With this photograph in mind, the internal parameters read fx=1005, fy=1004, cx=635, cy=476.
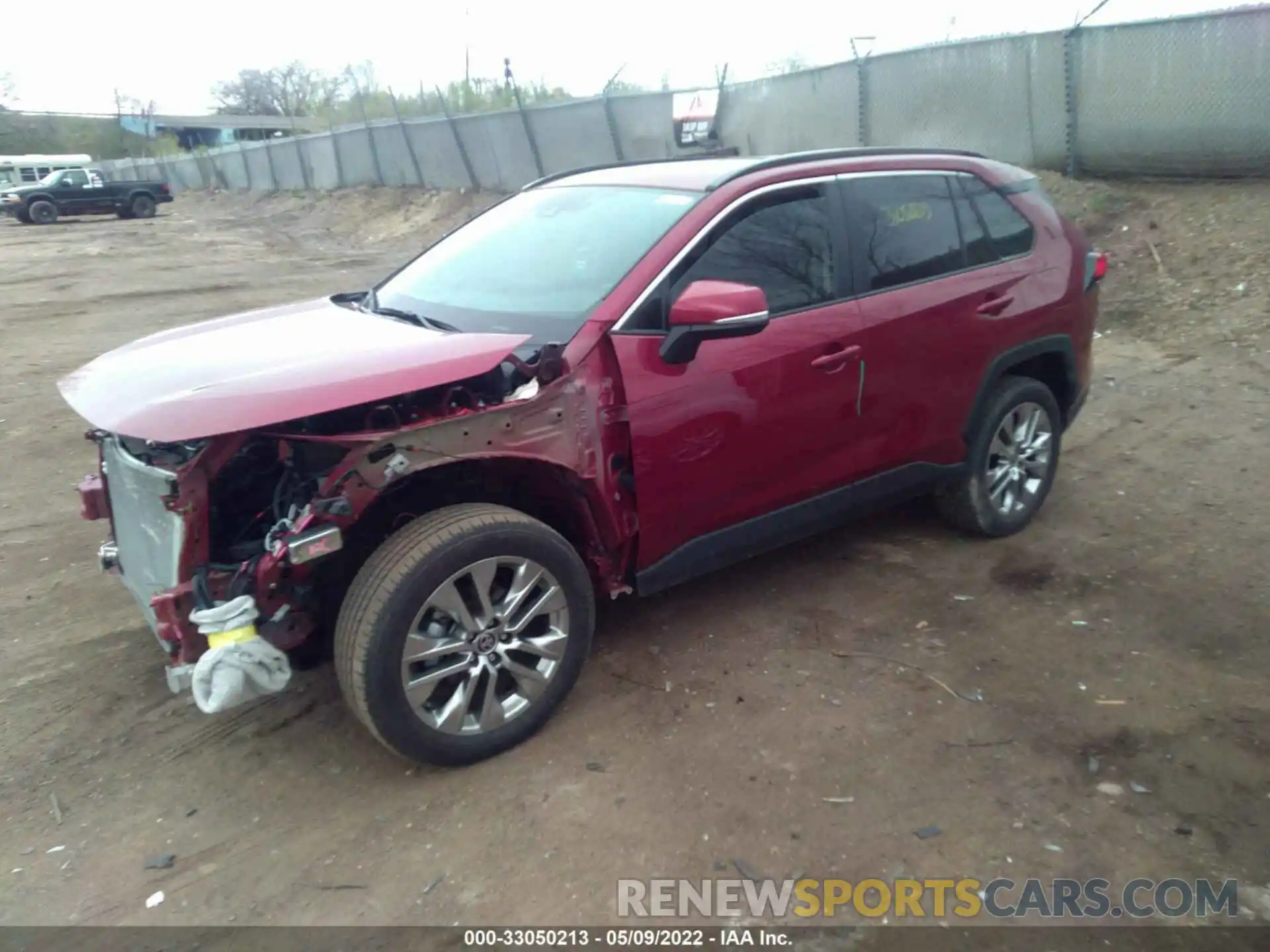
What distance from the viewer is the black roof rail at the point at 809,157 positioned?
385 centimetres

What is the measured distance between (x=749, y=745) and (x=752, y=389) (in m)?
1.25

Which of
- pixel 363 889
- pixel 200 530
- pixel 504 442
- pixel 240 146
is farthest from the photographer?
pixel 240 146

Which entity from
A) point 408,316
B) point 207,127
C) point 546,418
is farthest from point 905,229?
point 207,127

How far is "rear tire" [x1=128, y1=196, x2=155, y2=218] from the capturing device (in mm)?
34188

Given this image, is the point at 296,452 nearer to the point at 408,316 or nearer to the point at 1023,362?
the point at 408,316

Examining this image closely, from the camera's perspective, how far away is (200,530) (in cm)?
298

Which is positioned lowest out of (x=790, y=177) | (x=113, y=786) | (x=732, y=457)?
(x=113, y=786)

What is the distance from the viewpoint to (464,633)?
318 centimetres

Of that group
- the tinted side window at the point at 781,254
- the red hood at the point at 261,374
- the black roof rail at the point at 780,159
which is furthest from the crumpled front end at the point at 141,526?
the black roof rail at the point at 780,159

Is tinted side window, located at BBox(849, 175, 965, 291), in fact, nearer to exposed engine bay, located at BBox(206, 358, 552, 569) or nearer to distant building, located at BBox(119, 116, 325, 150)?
exposed engine bay, located at BBox(206, 358, 552, 569)

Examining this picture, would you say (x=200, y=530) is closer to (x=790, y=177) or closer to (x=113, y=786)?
(x=113, y=786)

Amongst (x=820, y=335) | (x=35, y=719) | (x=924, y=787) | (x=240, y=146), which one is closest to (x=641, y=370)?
(x=820, y=335)

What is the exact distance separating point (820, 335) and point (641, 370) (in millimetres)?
839

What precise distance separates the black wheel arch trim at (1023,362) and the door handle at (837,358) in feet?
2.92
